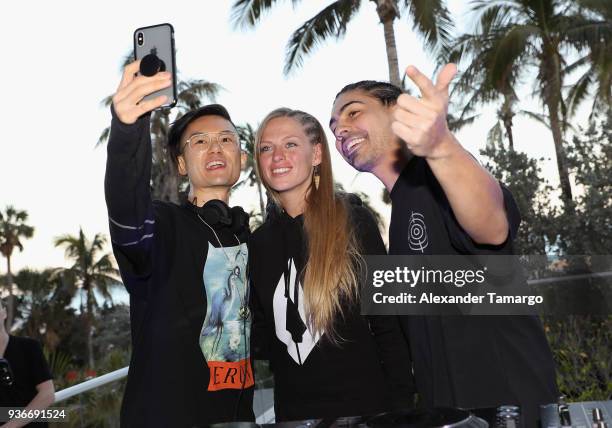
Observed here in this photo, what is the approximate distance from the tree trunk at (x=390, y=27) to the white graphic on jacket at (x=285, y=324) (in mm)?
13739

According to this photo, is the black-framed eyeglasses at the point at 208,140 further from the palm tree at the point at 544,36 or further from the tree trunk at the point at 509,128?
the tree trunk at the point at 509,128

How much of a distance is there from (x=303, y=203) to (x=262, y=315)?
58 cm

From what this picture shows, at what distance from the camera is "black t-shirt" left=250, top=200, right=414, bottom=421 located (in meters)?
2.50

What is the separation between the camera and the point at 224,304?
244 centimetres

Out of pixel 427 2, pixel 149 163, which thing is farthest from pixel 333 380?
pixel 427 2

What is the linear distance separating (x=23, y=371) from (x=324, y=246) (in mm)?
2538

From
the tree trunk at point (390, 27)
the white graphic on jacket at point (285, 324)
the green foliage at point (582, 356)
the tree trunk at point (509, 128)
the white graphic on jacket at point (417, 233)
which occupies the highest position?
the tree trunk at point (509, 128)

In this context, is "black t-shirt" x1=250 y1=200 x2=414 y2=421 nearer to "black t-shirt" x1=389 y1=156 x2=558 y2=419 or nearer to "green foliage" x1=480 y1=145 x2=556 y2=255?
"black t-shirt" x1=389 y1=156 x2=558 y2=419

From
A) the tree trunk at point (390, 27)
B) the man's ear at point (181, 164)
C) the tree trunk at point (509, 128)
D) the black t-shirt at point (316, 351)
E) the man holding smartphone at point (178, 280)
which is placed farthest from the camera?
the tree trunk at point (509, 128)

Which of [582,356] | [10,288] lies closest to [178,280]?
[582,356]

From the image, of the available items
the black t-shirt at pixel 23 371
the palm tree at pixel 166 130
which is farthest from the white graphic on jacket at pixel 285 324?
the palm tree at pixel 166 130

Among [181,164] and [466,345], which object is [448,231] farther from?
[181,164]

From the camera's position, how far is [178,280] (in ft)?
A: 7.87

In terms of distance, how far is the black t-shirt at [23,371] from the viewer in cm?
410
